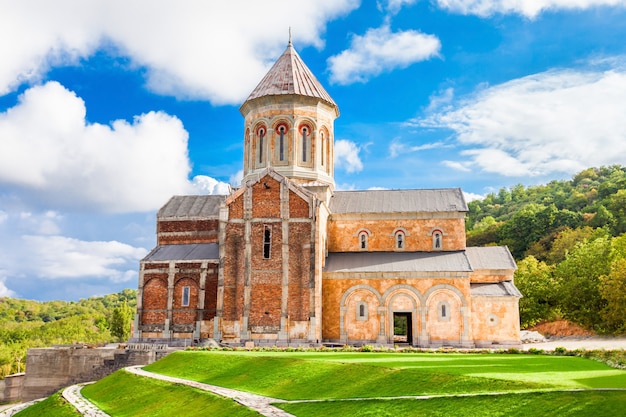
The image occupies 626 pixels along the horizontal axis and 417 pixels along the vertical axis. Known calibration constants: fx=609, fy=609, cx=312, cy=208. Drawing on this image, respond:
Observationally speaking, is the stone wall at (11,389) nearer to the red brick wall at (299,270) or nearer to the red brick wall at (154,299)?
the red brick wall at (154,299)

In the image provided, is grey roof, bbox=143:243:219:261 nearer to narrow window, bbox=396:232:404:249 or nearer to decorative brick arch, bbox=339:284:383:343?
decorative brick arch, bbox=339:284:383:343

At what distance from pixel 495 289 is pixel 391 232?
302 inches

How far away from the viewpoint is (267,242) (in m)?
37.2

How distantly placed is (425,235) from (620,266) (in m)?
13.5

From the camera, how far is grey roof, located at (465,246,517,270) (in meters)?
38.9

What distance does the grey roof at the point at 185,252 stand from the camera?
40.0 m

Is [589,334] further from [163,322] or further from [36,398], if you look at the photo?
[36,398]

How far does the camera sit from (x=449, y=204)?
135 ft

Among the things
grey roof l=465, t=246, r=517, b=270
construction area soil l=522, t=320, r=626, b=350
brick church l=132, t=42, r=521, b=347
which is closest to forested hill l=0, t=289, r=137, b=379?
brick church l=132, t=42, r=521, b=347

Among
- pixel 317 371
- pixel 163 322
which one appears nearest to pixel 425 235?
pixel 163 322

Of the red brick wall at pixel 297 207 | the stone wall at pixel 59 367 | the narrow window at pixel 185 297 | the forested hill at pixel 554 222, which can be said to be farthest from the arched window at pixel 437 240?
the forested hill at pixel 554 222

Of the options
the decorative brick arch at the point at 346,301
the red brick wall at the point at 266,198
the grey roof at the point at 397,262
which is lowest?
the decorative brick arch at the point at 346,301

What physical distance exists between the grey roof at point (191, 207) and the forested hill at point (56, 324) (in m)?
13.5

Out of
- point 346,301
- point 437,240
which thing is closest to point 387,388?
point 346,301
